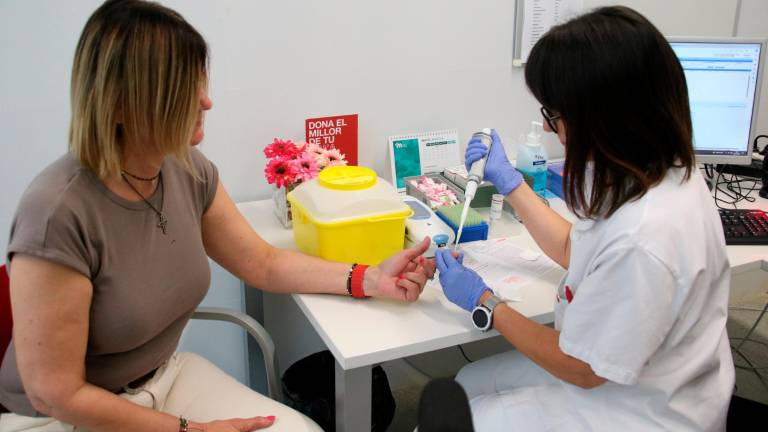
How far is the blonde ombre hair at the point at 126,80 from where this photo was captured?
3.16ft

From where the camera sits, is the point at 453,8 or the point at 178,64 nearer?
the point at 178,64

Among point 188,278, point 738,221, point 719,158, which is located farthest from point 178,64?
point 719,158

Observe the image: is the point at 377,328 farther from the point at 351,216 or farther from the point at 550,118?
the point at 550,118

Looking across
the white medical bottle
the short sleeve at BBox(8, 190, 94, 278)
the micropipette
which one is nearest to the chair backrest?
the short sleeve at BBox(8, 190, 94, 278)

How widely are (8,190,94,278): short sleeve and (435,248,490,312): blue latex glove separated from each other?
0.69 m

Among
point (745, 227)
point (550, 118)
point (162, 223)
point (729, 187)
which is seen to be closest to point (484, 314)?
point (550, 118)

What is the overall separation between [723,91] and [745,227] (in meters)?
0.50

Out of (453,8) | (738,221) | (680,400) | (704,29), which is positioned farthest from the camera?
(704,29)

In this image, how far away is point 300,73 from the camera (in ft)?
5.96

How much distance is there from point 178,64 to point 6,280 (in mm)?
574

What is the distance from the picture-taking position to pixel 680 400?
105cm

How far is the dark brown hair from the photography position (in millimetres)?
974

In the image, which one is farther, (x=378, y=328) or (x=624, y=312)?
(x=378, y=328)

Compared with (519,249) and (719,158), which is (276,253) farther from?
(719,158)
